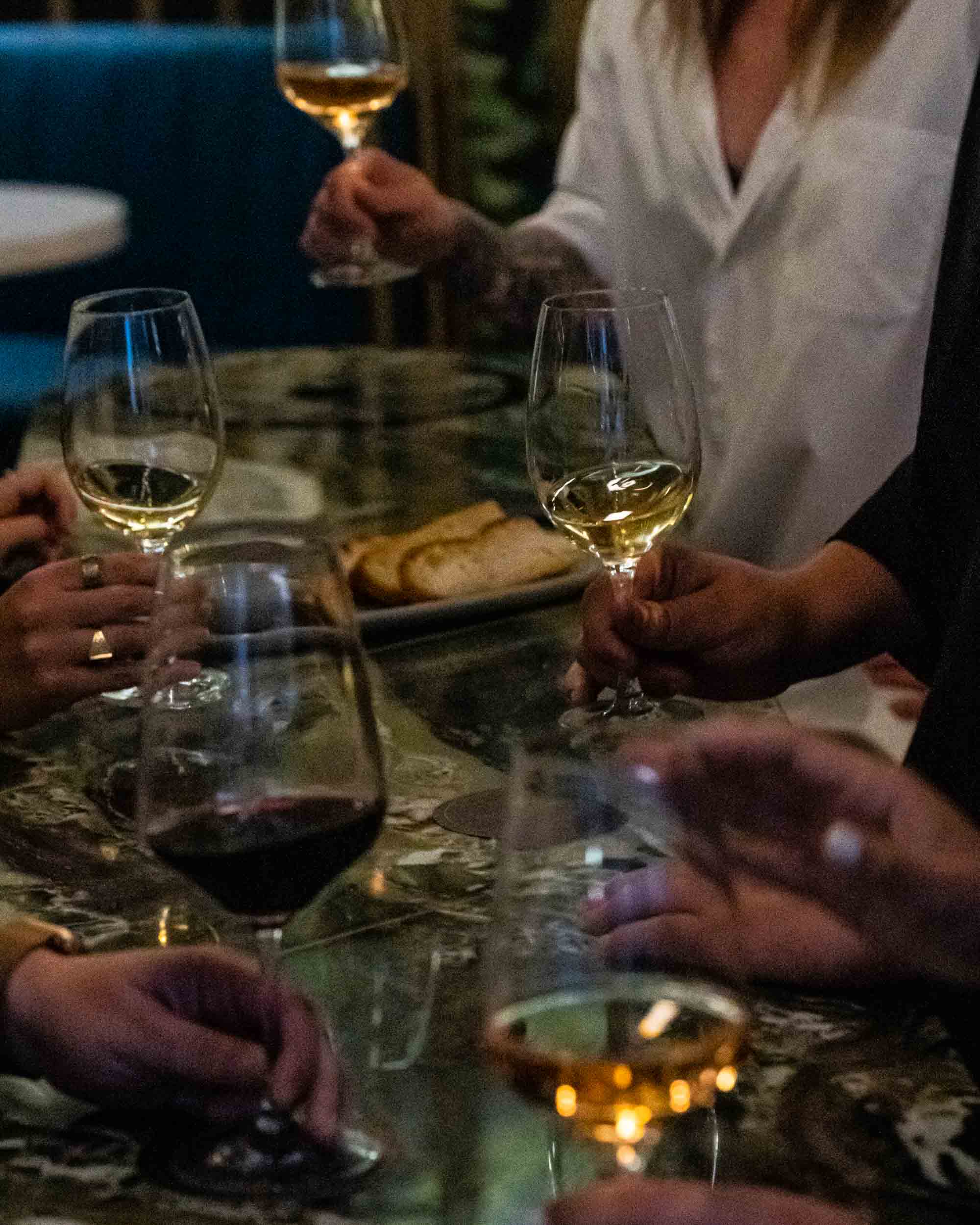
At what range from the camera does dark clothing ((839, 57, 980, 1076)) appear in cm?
113

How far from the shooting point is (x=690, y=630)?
1.13 meters

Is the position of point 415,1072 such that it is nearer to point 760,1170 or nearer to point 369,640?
point 760,1170

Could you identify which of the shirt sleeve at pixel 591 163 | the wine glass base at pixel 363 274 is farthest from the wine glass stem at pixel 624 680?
the shirt sleeve at pixel 591 163

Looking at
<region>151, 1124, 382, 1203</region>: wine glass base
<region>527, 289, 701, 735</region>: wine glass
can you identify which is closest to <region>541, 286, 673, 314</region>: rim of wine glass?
<region>527, 289, 701, 735</region>: wine glass

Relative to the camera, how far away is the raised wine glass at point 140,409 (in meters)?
1.11

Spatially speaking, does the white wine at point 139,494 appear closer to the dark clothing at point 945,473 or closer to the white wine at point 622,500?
the white wine at point 622,500

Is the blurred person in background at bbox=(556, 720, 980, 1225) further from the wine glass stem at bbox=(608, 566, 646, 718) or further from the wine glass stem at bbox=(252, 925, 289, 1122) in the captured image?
the wine glass stem at bbox=(608, 566, 646, 718)

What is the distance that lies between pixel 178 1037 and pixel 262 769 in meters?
0.10

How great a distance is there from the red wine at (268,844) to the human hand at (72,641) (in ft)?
1.53

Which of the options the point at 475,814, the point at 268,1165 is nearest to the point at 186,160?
the point at 475,814

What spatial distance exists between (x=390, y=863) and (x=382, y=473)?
0.81m

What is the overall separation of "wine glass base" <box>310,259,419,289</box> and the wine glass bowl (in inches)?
27.5

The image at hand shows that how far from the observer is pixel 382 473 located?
5.51 ft

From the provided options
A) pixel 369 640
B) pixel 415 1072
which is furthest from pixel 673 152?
pixel 415 1072
